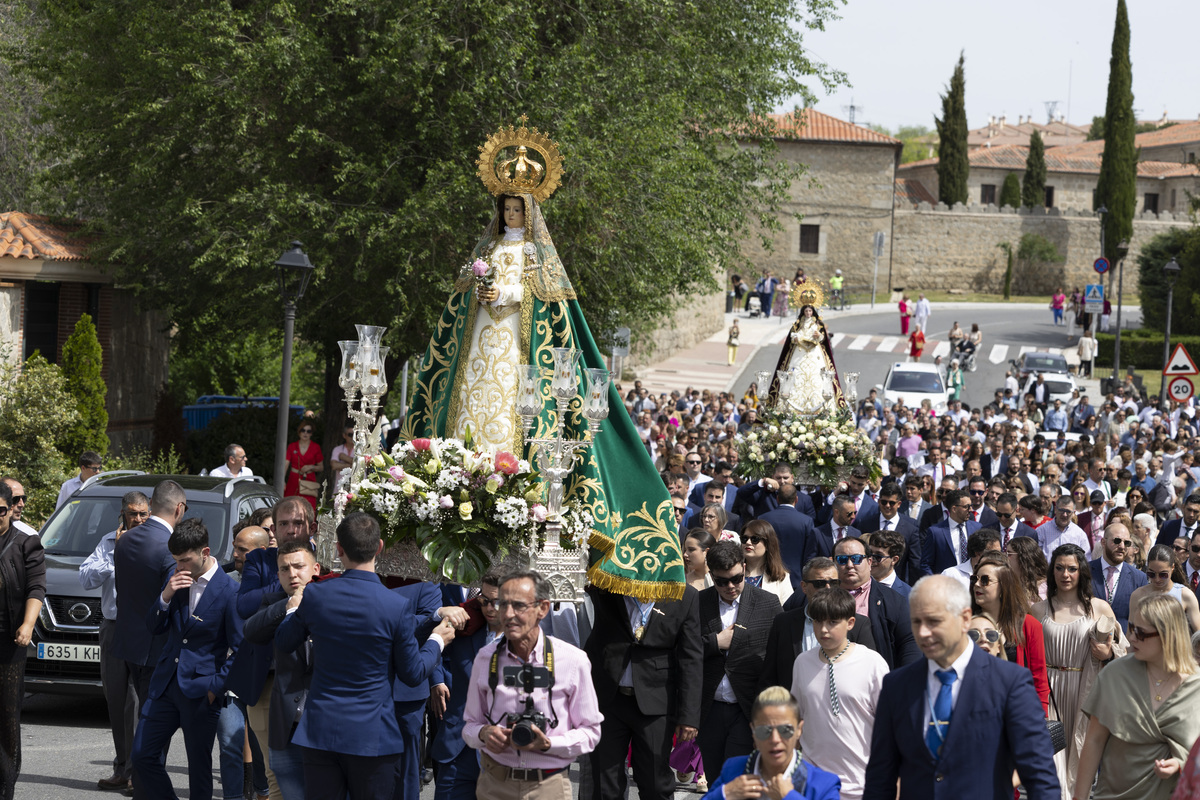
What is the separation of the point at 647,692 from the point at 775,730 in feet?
8.28

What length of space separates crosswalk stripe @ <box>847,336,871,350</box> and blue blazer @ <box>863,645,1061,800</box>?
42.7 metres

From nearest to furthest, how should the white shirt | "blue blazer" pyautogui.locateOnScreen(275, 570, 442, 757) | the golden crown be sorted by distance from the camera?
"blue blazer" pyautogui.locateOnScreen(275, 570, 442, 757), the white shirt, the golden crown

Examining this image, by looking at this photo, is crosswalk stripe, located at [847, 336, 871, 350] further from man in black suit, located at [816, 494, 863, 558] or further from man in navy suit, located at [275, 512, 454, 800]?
man in navy suit, located at [275, 512, 454, 800]

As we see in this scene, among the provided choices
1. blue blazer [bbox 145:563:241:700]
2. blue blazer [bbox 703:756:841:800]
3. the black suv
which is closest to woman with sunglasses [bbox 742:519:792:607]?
blue blazer [bbox 145:563:241:700]

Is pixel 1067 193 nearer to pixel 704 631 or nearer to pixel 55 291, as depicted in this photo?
pixel 55 291

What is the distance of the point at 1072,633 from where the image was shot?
7.78 meters

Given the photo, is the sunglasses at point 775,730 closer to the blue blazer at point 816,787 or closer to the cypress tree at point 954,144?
the blue blazer at point 816,787

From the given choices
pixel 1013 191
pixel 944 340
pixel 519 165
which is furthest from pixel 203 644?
pixel 1013 191

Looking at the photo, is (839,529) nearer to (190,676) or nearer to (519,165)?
(519,165)

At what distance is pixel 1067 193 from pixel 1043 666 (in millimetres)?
76325

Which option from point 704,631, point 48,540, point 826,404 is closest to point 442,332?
point 704,631

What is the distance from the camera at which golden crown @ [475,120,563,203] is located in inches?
316

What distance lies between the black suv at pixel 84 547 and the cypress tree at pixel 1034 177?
67886mm

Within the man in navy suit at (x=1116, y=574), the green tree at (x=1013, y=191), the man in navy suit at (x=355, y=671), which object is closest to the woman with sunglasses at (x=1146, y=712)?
the man in navy suit at (x=355, y=671)
